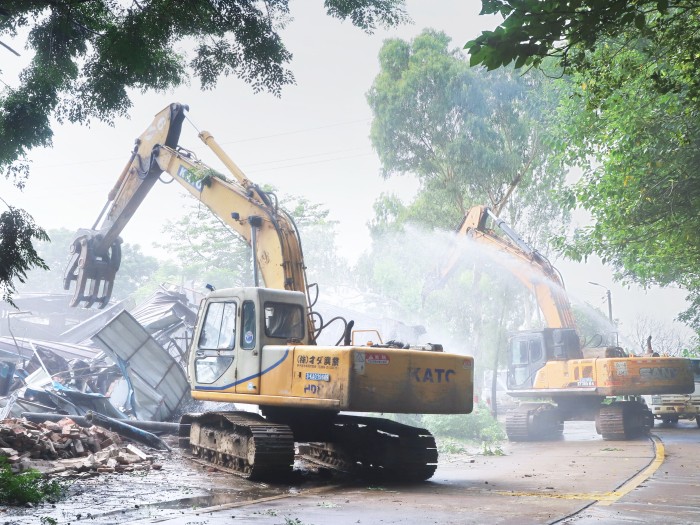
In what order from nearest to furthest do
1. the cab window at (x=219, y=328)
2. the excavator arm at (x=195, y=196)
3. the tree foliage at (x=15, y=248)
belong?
the tree foliage at (x=15, y=248)
the cab window at (x=219, y=328)
the excavator arm at (x=195, y=196)

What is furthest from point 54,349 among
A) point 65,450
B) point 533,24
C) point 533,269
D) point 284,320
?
point 533,24

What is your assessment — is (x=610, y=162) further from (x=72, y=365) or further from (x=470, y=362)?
(x=72, y=365)

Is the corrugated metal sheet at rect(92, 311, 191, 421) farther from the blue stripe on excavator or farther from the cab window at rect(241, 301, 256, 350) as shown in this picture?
the cab window at rect(241, 301, 256, 350)

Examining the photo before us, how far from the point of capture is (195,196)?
1455 cm

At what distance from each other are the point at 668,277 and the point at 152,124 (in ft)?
67.3

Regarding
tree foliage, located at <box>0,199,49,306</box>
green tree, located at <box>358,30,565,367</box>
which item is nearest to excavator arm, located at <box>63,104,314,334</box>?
tree foliage, located at <box>0,199,49,306</box>

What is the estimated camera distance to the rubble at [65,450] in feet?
34.8

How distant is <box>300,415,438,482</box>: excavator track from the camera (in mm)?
11094

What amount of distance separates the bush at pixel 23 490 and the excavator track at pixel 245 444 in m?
2.81

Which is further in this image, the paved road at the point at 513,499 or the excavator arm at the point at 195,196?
the excavator arm at the point at 195,196

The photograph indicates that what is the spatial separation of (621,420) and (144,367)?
38.4 feet

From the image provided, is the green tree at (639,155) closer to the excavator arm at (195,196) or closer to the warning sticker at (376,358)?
the warning sticker at (376,358)

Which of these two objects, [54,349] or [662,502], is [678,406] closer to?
[662,502]

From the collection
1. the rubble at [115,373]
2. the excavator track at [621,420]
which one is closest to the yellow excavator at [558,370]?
the excavator track at [621,420]
